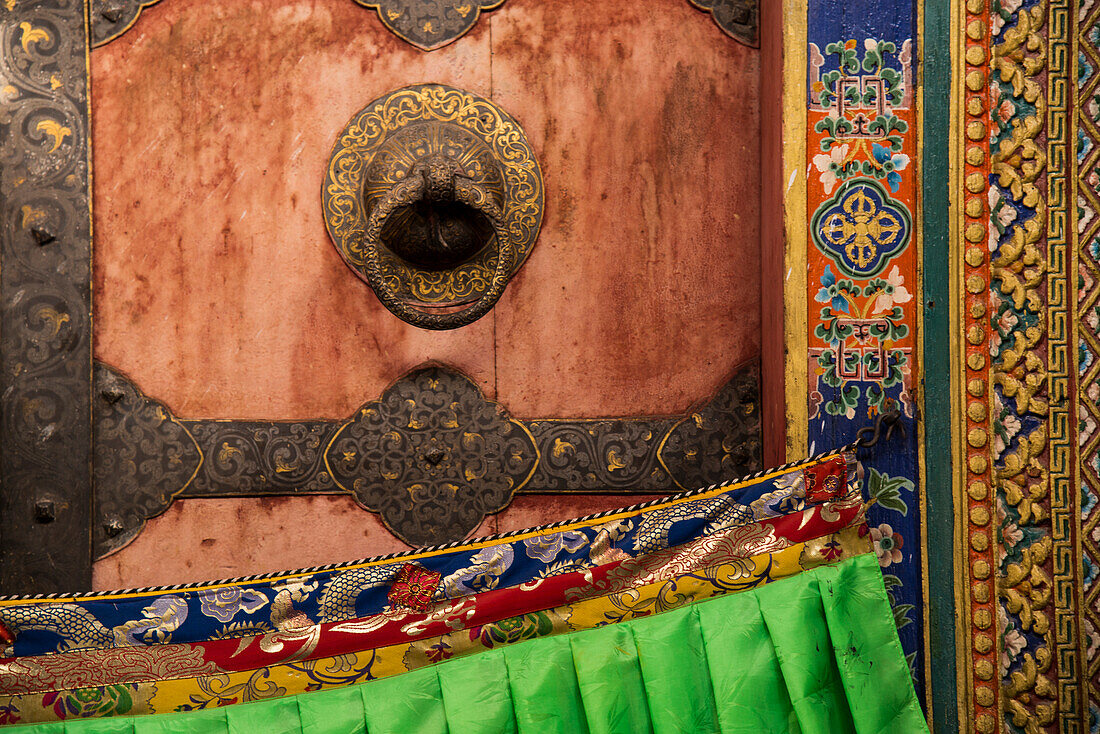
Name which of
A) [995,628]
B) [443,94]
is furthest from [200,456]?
[995,628]

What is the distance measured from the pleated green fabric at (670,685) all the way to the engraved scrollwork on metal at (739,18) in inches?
46.0

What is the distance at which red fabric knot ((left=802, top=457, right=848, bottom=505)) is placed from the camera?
4.16 feet

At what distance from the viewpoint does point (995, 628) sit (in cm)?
143

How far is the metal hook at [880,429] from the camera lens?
4.65 ft

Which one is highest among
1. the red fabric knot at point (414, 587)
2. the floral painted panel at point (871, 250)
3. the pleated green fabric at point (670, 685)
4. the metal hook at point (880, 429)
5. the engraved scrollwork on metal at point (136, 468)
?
the floral painted panel at point (871, 250)

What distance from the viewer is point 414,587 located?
1.21 m

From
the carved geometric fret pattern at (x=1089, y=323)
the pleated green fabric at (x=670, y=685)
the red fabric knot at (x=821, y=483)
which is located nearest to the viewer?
the pleated green fabric at (x=670, y=685)

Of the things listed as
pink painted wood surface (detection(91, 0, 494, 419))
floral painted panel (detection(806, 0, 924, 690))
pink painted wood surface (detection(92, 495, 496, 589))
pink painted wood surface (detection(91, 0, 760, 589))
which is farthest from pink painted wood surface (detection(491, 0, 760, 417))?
pink painted wood surface (detection(92, 495, 496, 589))

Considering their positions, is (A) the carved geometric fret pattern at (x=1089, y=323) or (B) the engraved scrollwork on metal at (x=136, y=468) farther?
(B) the engraved scrollwork on metal at (x=136, y=468)

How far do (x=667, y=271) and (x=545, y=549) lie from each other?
30.7 inches

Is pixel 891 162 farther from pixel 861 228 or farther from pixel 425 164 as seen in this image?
pixel 425 164

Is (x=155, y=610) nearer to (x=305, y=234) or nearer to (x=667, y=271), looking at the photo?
(x=305, y=234)

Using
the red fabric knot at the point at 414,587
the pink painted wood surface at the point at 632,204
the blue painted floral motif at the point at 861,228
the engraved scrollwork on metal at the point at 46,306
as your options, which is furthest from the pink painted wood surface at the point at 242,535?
the blue painted floral motif at the point at 861,228

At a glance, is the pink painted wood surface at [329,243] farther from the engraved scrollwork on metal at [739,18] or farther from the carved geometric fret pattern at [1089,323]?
the carved geometric fret pattern at [1089,323]
